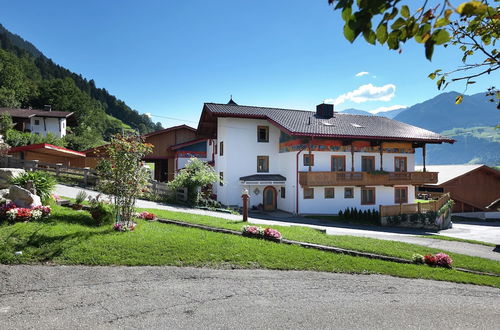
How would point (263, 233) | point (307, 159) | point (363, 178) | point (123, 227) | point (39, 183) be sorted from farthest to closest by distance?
point (363, 178)
point (307, 159)
point (39, 183)
point (263, 233)
point (123, 227)

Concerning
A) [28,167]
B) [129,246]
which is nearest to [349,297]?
[129,246]

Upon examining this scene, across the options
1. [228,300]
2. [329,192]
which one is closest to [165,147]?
[329,192]

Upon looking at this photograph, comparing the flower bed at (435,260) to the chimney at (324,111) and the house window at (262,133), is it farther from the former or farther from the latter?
the chimney at (324,111)

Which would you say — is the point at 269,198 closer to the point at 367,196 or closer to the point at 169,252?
the point at 367,196

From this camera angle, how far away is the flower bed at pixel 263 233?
1156 cm

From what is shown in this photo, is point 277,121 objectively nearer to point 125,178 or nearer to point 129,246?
point 125,178

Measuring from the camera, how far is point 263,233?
11.8m

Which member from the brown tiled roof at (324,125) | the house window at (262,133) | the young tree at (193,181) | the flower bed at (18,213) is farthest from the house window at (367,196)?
the flower bed at (18,213)

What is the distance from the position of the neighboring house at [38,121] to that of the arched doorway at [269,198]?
→ 44848 millimetres

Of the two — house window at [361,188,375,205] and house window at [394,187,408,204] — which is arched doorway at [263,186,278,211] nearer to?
house window at [361,188,375,205]

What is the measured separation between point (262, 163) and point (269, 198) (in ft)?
10.1

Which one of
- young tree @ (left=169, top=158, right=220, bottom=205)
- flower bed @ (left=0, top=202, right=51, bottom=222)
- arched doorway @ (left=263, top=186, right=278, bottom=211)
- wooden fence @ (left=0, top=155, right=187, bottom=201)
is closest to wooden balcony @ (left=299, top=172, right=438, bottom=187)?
arched doorway @ (left=263, top=186, right=278, bottom=211)

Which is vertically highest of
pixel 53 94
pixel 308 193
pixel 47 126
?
pixel 53 94

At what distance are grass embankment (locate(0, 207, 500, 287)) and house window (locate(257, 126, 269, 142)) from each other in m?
16.9
